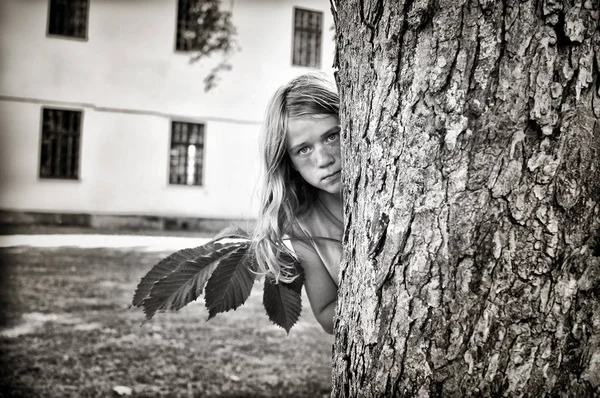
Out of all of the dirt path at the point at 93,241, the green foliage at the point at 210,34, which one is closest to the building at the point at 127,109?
the green foliage at the point at 210,34

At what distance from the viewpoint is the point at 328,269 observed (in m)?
1.78

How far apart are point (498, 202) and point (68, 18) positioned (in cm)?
1577

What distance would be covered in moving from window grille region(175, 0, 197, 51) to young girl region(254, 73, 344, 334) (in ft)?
45.5

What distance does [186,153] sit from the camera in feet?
51.9

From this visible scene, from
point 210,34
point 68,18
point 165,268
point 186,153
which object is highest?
point 68,18

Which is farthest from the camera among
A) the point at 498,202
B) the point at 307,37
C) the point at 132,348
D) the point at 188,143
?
the point at 307,37

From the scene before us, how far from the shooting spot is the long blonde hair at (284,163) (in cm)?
172

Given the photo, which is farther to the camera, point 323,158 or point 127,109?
point 127,109

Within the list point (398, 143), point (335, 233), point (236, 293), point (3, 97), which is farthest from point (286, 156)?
point (3, 97)

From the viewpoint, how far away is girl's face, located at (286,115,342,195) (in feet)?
5.60

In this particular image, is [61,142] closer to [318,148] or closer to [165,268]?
[318,148]

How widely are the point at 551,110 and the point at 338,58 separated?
514 millimetres

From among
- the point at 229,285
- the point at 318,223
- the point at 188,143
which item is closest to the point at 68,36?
the point at 188,143

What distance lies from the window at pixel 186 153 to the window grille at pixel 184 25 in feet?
7.33
